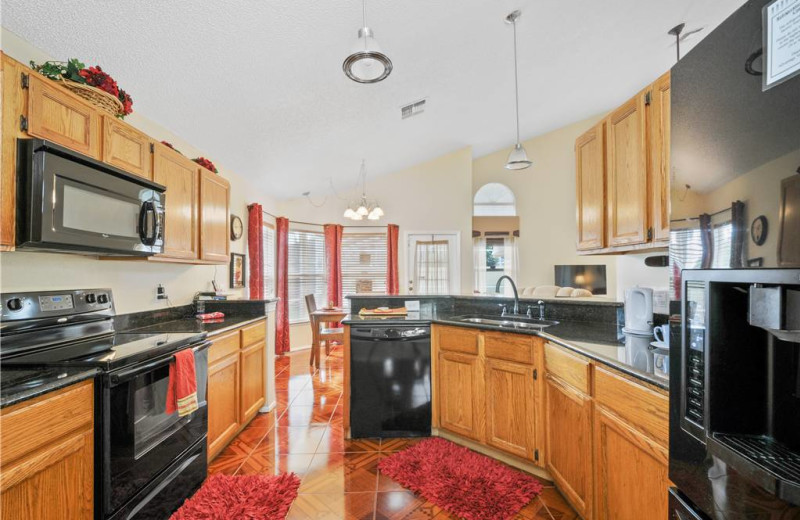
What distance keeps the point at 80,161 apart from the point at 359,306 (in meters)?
2.09

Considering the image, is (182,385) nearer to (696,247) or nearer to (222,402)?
(222,402)

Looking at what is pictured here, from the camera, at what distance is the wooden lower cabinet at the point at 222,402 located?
7.13ft

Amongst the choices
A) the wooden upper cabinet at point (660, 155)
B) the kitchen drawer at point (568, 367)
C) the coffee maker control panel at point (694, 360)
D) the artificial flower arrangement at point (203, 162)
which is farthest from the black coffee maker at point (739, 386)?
the artificial flower arrangement at point (203, 162)

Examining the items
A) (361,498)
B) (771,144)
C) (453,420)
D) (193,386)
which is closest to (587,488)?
(453,420)

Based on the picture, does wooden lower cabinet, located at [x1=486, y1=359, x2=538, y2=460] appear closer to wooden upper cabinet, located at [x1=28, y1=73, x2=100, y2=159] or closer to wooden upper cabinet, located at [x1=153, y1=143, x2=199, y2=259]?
wooden upper cabinet, located at [x1=153, y1=143, x2=199, y2=259]

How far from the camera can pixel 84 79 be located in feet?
5.31

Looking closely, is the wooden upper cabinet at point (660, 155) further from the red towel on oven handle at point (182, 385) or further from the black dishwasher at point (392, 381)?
the red towel on oven handle at point (182, 385)

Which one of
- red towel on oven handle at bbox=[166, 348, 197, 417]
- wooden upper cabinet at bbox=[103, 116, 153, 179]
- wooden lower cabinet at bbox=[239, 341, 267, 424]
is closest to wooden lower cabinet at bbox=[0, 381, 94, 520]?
red towel on oven handle at bbox=[166, 348, 197, 417]

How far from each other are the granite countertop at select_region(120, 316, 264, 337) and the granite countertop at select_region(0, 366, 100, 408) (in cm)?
78

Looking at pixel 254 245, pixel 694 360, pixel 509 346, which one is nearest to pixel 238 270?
pixel 254 245

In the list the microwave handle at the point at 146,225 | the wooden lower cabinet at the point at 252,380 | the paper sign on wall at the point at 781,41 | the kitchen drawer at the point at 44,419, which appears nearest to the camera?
the paper sign on wall at the point at 781,41

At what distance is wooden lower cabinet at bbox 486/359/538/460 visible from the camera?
2018 mm

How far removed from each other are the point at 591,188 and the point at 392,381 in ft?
6.03

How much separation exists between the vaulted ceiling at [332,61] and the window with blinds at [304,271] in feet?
3.26
